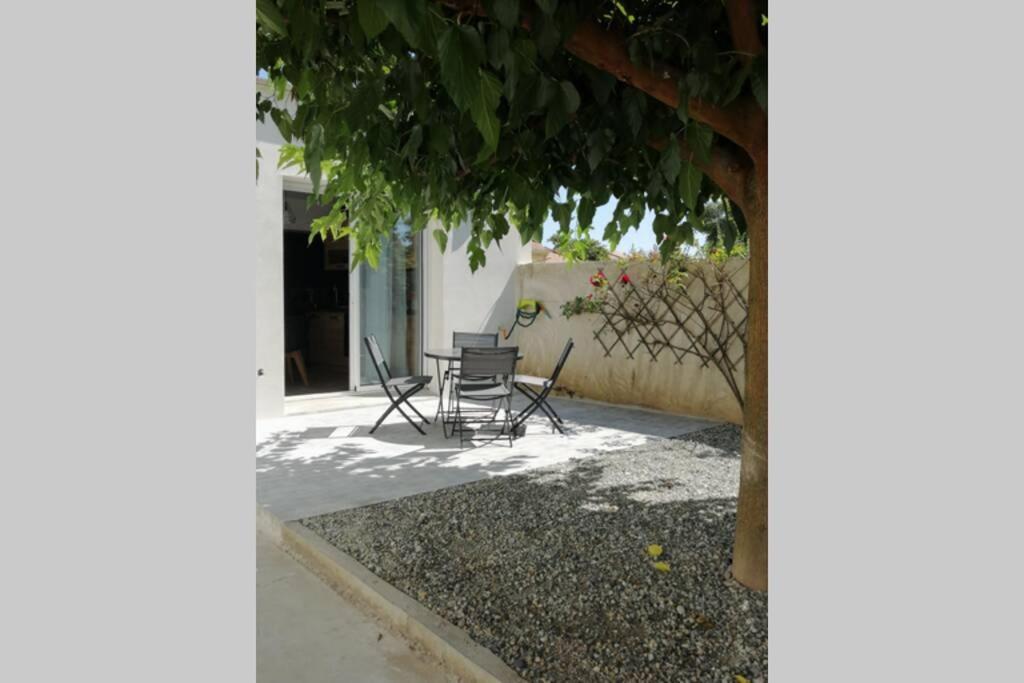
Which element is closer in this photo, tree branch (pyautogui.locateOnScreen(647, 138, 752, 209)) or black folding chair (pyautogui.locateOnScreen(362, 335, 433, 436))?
tree branch (pyautogui.locateOnScreen(647, 138, 752, 209))

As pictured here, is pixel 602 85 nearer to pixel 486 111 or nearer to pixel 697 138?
pixel 697 138

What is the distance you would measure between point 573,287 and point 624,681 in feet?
22.4

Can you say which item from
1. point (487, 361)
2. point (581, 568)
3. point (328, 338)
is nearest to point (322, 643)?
point (581, 568)

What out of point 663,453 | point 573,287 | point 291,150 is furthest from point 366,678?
point 573,287

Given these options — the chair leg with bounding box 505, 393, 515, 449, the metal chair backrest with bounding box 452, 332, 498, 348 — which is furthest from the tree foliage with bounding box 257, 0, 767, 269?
the metal chair backrest with bounding box 452, 332, 498, 348

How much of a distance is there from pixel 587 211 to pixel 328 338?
28.4ft

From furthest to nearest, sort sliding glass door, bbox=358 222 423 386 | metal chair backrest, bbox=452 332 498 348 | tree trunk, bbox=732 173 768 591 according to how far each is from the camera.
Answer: sliding glass door, bbox=358 222 423 386 < metal chair backrest, bbox=452 332 498 348 < tree trunk, bbox=732 173 768 591

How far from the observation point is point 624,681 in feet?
6.66

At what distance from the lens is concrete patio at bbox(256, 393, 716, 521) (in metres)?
4.14

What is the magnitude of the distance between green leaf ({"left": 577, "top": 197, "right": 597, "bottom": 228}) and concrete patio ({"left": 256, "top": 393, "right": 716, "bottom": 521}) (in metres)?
2.06

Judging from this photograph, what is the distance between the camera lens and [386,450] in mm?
5312

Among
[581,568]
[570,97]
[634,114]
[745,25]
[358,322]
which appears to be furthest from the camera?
[358,322]

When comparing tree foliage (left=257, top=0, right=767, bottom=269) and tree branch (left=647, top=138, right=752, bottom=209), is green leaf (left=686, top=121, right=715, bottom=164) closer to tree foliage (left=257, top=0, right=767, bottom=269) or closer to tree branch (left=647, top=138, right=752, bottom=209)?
tree foliage (left=257, top=0, right=767, bottom=269)

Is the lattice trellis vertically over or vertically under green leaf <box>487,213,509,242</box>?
under
